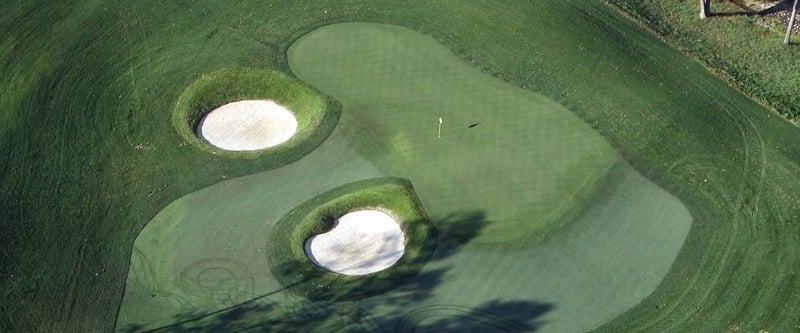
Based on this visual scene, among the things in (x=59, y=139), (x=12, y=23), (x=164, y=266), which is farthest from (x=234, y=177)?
(x=12, y=23)

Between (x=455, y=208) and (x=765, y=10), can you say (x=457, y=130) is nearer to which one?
(x=455, y=208)

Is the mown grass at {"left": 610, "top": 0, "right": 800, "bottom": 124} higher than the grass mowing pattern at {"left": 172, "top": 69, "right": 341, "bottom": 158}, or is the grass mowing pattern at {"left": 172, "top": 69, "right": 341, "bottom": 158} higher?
the mown grass at {"left": 610, "top": 0, "right": 800, "bottom": 124}

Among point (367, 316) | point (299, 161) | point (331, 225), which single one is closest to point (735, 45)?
point (299, 161)

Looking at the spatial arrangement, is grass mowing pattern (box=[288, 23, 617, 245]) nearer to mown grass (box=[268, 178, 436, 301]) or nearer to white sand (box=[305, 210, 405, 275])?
mown grass (box=[268, 178, 436, 301])

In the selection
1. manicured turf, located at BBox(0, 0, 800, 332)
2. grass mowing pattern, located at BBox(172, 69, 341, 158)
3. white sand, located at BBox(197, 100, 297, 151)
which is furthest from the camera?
white sand, located at BBox(197, 100, 297, 151)

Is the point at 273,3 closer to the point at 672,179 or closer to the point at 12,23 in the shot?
the point at 12,23

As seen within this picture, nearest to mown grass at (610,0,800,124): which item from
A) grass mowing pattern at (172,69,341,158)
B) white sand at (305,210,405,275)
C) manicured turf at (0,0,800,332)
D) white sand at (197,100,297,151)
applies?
manicured turf at (0,0,800,332)

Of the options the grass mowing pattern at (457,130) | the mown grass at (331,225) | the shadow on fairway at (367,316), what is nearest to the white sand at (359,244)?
the mown grass at (331,225)
